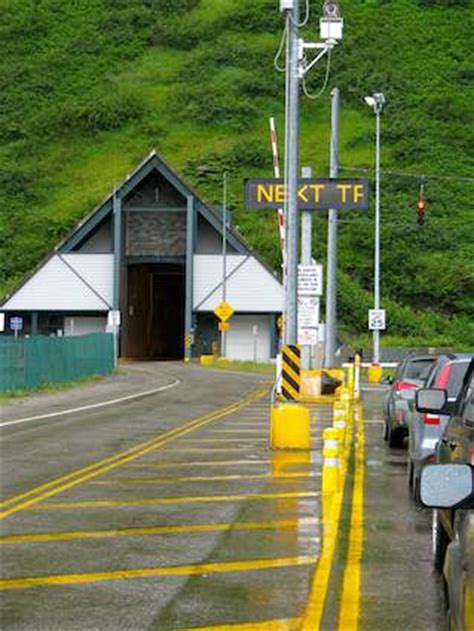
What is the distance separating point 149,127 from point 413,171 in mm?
24720

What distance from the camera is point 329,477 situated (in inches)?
537

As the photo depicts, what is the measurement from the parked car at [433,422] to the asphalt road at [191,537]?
481mm

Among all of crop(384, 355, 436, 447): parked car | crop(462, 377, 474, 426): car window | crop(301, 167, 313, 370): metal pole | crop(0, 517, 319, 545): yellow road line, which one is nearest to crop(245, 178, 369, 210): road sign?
crop(301, 167, 313, 370): metal pole

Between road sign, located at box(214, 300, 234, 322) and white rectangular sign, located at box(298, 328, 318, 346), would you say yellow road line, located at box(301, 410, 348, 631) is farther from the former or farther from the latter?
road sign, located at box(214, 300, 234, 322)

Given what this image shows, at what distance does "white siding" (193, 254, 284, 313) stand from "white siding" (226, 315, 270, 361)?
1.25 meters

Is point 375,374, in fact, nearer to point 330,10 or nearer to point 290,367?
point 330,10

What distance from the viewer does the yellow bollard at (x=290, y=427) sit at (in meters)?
18.6

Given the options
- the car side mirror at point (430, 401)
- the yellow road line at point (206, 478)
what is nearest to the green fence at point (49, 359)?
the yellow road line at point (206, 478)

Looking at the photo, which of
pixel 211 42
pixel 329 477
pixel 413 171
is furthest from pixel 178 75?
pixel 329 477

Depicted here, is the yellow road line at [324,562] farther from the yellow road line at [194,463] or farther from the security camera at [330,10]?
the security camera at [330,10]

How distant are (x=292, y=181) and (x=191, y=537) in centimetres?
1084

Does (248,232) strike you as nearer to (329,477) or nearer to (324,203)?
(324,203)

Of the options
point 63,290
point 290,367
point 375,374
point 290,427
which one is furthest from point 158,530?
point 63,290

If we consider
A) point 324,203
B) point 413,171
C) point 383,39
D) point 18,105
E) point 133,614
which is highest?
point 383,39
